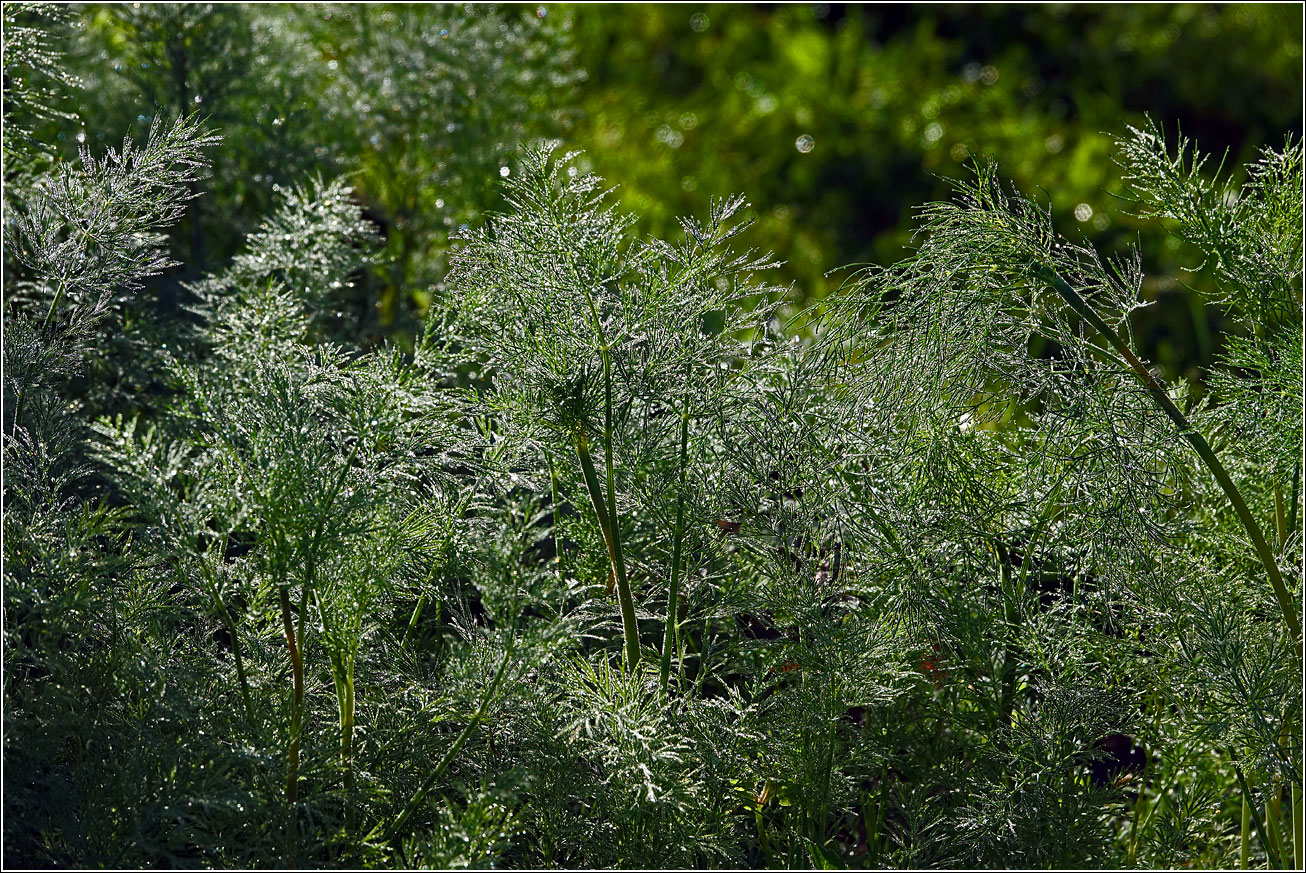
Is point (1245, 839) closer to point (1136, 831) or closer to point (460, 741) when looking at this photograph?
point (1136, 831)

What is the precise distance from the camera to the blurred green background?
1500 mm

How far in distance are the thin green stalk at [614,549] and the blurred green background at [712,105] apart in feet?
1.70

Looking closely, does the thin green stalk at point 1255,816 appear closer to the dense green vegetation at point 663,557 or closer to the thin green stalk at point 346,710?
the dense green vegetation at point 663,557

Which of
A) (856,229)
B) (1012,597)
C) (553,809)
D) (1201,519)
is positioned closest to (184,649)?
(553,809)

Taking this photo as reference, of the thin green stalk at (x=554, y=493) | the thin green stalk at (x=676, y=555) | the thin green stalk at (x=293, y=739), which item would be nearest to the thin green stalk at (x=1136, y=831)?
the thin green stalk at (x=676, y=555)

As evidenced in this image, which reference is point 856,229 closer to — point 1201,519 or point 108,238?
point 1201,519

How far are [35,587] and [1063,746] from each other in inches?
28.7

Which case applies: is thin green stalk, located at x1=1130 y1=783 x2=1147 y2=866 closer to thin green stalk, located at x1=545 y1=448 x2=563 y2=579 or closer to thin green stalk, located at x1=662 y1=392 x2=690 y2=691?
thin green stalk, located at x1=662 y1=392 x2=690 y2=691

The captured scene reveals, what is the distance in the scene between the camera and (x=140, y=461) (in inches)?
32.6

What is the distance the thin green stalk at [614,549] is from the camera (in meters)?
0.84

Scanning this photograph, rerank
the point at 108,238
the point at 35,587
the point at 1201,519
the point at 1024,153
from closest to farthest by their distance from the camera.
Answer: the point at 35,587 → the point at 108,238 → the point at 1201,519 → the point at 1024,153

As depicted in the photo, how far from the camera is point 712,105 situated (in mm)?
3395

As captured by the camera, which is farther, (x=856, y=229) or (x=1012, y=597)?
(x=856, y=229)

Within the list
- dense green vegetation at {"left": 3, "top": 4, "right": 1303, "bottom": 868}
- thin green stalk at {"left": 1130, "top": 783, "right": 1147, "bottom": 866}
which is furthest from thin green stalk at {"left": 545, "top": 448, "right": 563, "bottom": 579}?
thin green stalk at {"left": 1130, "top": 783, "right": 1147, "bottom": 866}
